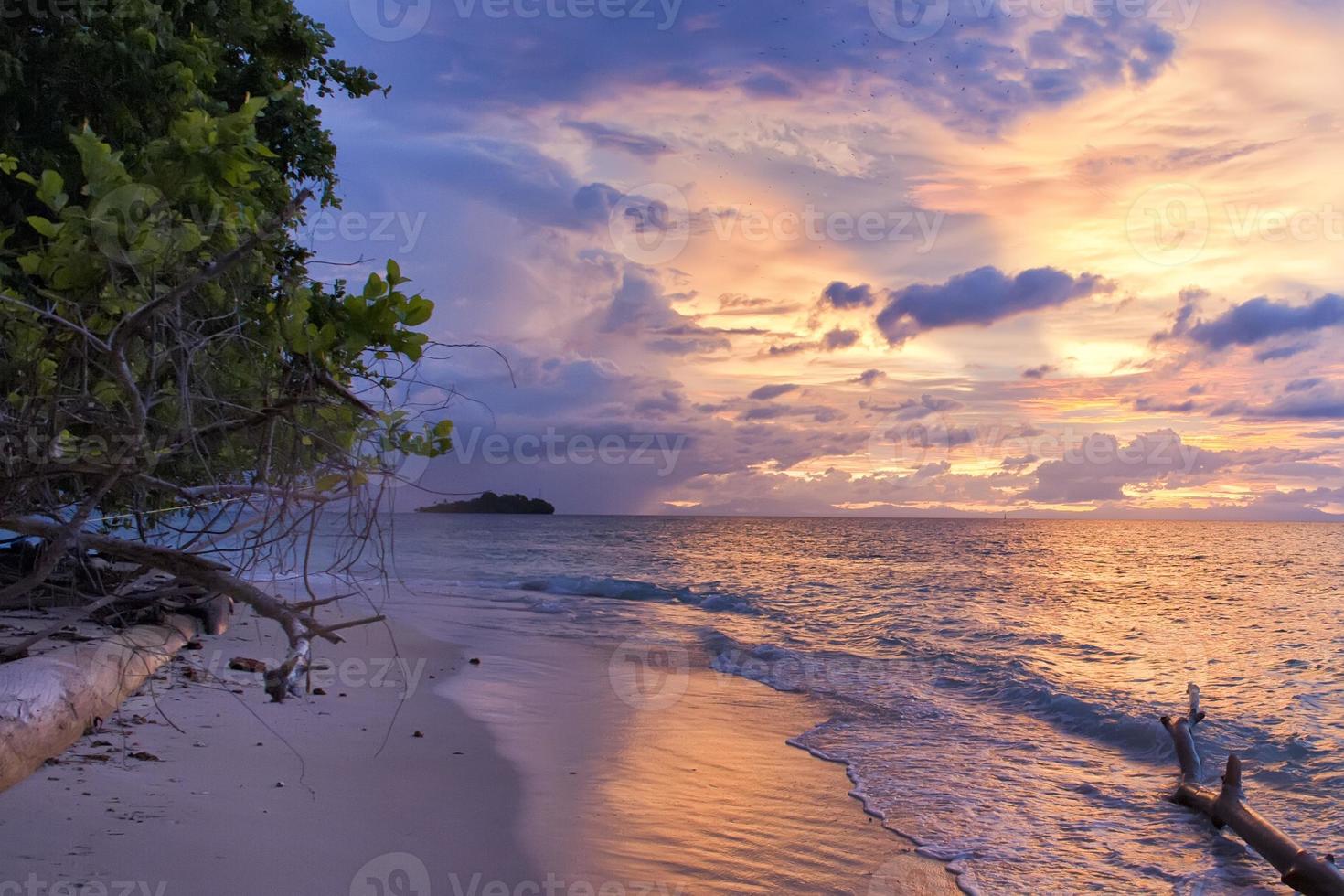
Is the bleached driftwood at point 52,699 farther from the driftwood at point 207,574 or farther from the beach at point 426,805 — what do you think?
the driftwood at point 207,574

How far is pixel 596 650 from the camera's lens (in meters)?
15.2

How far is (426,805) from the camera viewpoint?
6.14m

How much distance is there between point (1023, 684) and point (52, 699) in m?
11.6

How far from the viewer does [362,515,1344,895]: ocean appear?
7.01 m

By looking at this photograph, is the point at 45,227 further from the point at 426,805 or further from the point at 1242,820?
the point at 1242,820

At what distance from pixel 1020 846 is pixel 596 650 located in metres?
9.31

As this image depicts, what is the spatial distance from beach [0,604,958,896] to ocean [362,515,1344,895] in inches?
35.6

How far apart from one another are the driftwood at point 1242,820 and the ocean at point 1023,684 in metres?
0.18

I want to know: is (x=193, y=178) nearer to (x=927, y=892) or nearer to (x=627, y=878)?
(x=627, y=878)

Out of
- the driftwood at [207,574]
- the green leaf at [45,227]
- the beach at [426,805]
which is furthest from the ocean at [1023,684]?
the green leaf at [45,227]

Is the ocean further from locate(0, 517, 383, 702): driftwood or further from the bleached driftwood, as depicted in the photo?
the bleached driftwood

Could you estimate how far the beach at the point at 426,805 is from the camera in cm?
474

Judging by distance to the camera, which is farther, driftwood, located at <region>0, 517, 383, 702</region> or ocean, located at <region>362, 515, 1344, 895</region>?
ocean, located at <region>362, 515, 1344, 895</region>

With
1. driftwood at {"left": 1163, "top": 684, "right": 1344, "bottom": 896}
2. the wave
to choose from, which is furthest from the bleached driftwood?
the wave
